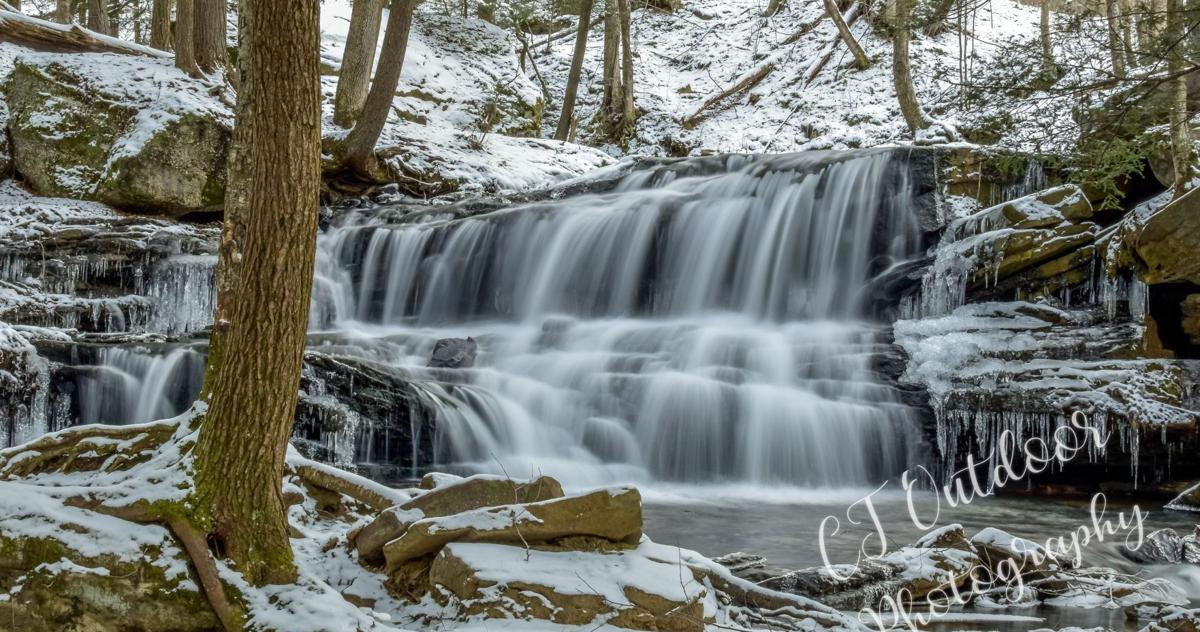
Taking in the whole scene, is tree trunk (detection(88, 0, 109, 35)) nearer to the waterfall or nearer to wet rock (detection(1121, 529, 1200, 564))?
the waterfall

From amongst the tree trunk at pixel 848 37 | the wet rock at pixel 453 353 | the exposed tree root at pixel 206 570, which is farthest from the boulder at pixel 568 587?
the tree trunk at pixel 848 37

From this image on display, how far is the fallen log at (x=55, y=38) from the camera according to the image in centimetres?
1536

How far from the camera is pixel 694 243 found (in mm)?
14531

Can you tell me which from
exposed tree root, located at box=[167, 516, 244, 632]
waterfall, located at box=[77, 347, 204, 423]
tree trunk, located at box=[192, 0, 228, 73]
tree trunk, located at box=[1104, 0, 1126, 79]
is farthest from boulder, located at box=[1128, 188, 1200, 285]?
tree trunk, located at box=[192, 0, 228, 73]

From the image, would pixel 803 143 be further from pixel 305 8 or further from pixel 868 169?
pixel 305 8

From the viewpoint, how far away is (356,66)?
1728 centimetres

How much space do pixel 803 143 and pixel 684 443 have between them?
38.6 feet

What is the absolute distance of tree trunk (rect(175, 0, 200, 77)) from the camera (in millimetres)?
15375

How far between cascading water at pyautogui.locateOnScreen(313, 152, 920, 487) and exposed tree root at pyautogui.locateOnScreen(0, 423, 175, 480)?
518cm

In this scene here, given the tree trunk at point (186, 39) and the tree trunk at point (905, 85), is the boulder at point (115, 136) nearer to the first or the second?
the tree trunk at point (186, 39)

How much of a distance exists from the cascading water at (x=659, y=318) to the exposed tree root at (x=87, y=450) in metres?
5.18

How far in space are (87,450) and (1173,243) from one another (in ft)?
32.1

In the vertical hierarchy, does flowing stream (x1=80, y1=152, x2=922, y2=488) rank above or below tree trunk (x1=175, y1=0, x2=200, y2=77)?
below

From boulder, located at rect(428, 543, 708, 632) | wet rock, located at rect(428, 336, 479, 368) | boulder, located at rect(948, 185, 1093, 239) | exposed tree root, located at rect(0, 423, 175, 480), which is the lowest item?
boulder, located at rect(428, 543, 708, 632)
